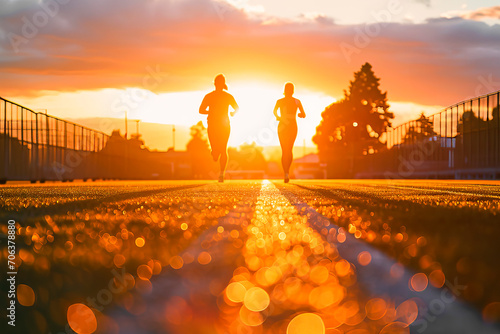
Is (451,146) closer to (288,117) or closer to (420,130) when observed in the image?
(420,130)

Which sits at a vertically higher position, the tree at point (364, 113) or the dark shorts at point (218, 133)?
the tree at point (364, 113)

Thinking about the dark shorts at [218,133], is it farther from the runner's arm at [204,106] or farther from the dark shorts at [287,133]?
the dark shorts at [287,133]

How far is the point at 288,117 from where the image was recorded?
1744cm

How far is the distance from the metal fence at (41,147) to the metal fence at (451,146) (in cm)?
2141

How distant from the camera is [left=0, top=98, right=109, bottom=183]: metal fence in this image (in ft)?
78.3

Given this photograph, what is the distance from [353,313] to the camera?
2111 millimetres

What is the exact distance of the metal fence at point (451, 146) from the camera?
34.9 metres

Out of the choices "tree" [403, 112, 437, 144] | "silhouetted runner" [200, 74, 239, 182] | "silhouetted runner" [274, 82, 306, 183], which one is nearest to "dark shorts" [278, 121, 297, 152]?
"silhouetted runner" [274, 82, 306, 183]

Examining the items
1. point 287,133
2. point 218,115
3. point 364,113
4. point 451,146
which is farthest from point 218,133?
point 364,113

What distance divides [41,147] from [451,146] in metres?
25.4

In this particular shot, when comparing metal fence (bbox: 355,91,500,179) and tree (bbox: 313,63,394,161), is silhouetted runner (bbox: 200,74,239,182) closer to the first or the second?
metal fence (bbox: 355,91,500,179)

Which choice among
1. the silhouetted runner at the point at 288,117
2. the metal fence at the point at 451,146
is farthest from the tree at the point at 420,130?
the silhouetted runner at the point at 288,117

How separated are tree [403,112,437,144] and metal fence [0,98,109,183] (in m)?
23.2

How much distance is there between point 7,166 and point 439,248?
904 inches
